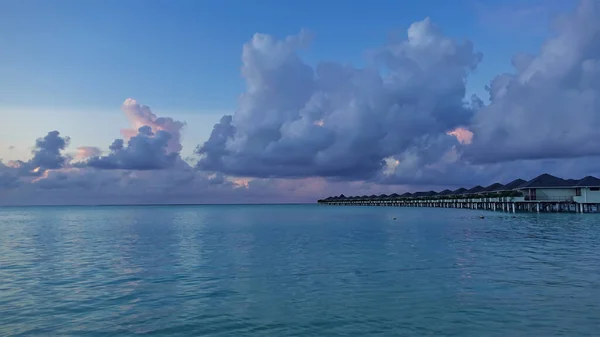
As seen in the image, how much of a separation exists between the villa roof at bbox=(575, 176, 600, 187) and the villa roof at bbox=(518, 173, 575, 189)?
6.35 ft

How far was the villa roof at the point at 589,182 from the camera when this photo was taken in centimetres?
8403

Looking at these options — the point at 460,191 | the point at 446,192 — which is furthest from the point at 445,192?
the point at 460,191

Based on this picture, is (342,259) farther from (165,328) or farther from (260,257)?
(165,328)

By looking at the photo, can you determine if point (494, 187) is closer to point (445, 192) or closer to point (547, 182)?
point (547, 182)

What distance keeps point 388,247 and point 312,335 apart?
78.8ft

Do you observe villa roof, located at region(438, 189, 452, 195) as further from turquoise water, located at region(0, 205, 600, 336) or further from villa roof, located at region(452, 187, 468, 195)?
turquoise water, located at region(0, 205, 600, 336)

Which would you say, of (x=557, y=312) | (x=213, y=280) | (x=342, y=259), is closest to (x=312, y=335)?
(x=557, y=312)

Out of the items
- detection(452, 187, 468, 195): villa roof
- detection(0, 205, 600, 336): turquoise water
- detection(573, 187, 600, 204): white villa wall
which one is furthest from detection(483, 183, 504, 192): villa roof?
detection(0, 205, 600, 336): turquoise water

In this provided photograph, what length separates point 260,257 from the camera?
103 feet

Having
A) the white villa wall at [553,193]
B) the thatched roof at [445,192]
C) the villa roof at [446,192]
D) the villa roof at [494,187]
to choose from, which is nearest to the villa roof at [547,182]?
the white villa wall at [553,193]

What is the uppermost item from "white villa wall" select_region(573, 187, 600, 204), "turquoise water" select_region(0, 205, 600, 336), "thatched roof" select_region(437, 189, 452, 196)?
"thatched roof" select_region(437, 189, 452, 196)

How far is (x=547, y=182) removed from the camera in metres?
89.8

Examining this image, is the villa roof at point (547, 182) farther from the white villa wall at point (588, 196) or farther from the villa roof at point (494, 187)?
the villa roof at point (494, 187)

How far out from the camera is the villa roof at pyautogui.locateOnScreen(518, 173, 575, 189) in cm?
8856
